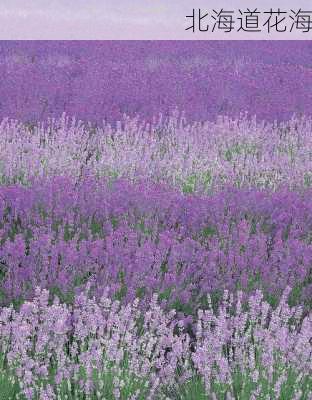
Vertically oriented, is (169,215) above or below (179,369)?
above

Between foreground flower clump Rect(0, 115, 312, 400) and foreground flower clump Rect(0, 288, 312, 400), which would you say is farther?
foreground flower clump Rect(0, 115, 312, 400)

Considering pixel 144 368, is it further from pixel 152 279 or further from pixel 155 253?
pixel 155 253

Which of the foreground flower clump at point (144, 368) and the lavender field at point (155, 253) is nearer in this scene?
the foreground flower clump at point (144, 368)

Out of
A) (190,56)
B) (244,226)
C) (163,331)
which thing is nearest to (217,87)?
(190,56)

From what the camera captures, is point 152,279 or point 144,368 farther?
point 152,279

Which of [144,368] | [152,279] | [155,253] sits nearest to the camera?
[144,368]

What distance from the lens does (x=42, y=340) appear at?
2709 mm

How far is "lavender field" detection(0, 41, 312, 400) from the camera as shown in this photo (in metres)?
2.79

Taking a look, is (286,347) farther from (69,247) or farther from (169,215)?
(169,215)

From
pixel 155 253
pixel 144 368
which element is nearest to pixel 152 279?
pixel 155 253

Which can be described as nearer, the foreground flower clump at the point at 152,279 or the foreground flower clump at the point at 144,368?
the foreground flower clump at the point at 144,368

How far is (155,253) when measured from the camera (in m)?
4.12

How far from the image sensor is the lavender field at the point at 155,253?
2.79 m

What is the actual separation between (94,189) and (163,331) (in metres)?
2.21
